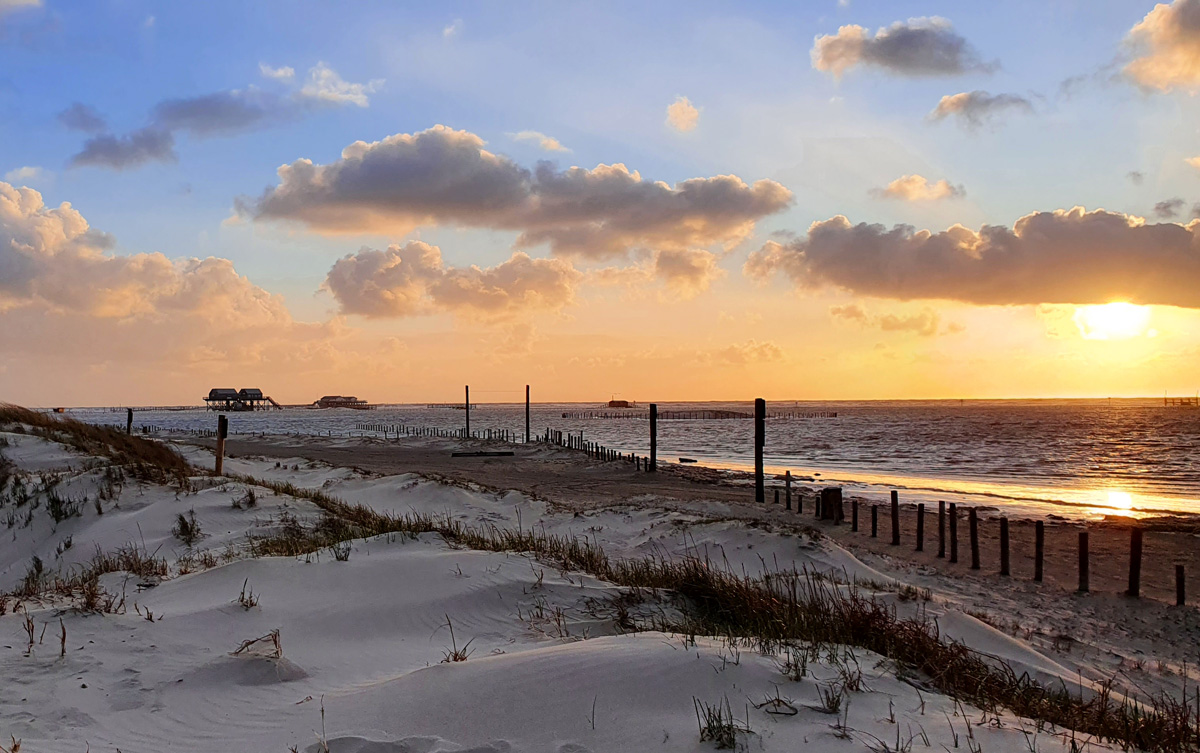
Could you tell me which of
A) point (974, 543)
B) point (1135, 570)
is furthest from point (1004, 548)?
point (1135, 570)

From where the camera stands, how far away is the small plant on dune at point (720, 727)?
10.7 feet

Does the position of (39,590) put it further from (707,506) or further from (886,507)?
(886,507)

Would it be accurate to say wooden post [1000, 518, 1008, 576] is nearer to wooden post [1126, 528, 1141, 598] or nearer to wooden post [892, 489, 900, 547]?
wooden post [1126, 528, 1141, 598]

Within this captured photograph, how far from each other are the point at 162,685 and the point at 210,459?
24778mm

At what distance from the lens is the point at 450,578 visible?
21.7ft

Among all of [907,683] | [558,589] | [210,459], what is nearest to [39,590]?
[558,589]

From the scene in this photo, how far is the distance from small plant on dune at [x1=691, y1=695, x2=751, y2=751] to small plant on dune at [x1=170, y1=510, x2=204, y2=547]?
8.48 m

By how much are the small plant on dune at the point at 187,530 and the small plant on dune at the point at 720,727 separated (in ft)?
27.8

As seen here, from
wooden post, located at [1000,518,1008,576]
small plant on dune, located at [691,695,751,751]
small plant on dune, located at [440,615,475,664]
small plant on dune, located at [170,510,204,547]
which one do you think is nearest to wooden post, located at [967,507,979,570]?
wooden post, located at [1000,518,1008,576]

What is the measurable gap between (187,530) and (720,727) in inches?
356

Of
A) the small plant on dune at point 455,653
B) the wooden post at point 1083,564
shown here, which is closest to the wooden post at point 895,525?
the wooden post at point 1083,564

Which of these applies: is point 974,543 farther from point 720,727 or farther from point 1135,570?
point 720,727

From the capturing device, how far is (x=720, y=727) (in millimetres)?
3328

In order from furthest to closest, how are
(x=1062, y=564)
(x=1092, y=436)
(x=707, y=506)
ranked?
(x=1092, y=436)
(x=707, y=506)
(x=1062, y=564)
